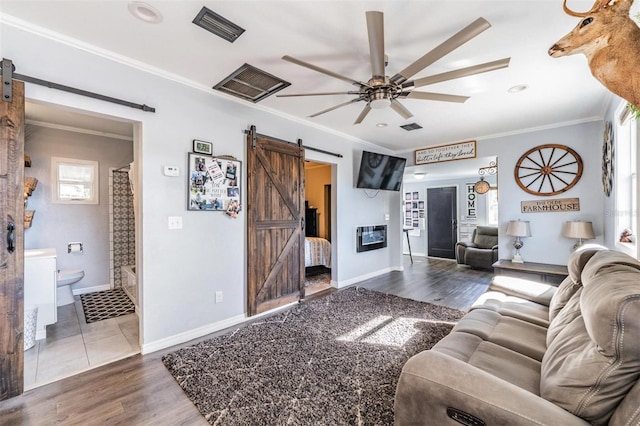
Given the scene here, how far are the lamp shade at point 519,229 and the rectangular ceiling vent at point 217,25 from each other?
4.36 m

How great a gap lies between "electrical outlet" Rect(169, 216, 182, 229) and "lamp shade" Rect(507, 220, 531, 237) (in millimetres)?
4486

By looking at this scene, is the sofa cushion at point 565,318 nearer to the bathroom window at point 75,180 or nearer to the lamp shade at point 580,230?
the lamp shade at point 580,230

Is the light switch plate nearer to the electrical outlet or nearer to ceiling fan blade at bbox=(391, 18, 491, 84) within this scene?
the electrical outlet

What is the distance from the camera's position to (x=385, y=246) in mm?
5660

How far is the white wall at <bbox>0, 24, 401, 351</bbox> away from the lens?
6.93 ft

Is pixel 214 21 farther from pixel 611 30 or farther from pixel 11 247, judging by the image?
pixel 611 30

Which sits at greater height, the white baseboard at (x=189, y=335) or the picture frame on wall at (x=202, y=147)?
the picture frame on wall at (x=202, y=147)

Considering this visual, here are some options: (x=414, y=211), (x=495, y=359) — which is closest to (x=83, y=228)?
(x=495, y=359)

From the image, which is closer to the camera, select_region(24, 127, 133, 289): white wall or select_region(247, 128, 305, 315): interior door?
select_region(247, 128, 305, 315): interior door

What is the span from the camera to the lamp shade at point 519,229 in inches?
161

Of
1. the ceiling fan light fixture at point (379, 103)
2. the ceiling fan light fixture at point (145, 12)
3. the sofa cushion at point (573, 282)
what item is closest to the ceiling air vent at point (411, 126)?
the ceiling fan light fixture at point (379, 103)

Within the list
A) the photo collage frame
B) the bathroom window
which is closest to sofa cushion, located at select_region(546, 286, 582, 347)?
the bathroom window

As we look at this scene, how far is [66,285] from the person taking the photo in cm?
371

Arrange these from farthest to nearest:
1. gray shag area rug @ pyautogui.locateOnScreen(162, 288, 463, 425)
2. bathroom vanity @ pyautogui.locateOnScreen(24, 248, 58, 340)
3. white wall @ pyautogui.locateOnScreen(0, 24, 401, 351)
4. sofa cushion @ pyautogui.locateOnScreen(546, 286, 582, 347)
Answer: bathroom vanity @ pyautogui.locateOnScreen(24, 248, 58, 340) → white wall @ pyautogui.locateOnScreen(0, 24, 401, 351) → gray shag area rug @ pyautogui.locateOnScreen(162, 288, 463, 425) → sofa cushion @ pyautogui.locateOnScreen(546, 286, 582, 347)
